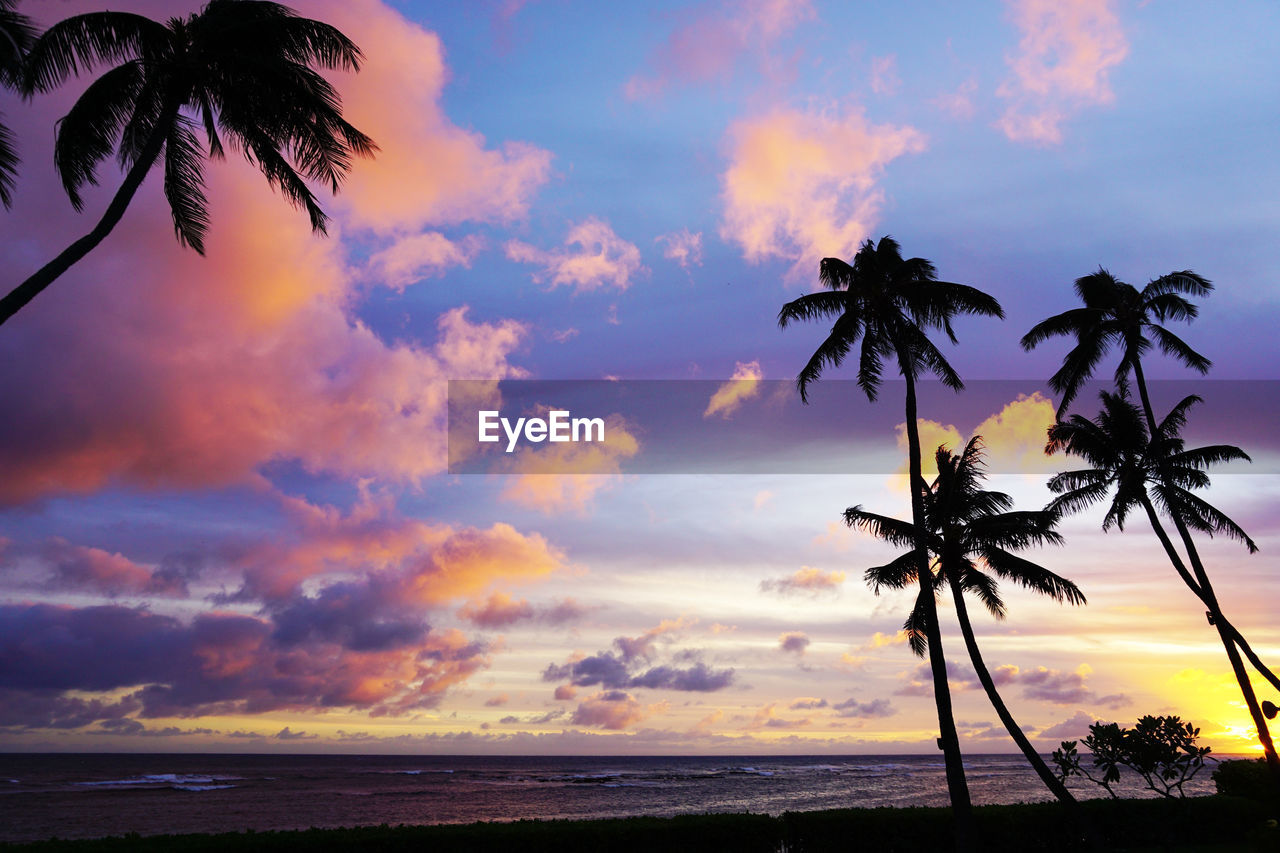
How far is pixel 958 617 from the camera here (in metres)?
21.9

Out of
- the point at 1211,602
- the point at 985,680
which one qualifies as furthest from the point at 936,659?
the point at 1211,602

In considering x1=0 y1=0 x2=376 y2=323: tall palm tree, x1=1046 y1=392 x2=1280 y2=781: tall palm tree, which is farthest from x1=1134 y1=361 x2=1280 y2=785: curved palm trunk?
x1=0 y1=0 x2=376 y2=323: tall palm tree

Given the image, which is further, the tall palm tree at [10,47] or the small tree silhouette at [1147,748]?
the small tree silhouette at [1147,748]

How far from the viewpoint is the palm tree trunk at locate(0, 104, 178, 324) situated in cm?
1200

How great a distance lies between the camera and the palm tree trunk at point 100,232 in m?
12.0

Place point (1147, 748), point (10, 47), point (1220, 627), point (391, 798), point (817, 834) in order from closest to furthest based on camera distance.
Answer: point (10, 47), point (817, 834), point (1147, 748), point (1220, 627), point (391, 798)

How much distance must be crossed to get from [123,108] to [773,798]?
58585mm

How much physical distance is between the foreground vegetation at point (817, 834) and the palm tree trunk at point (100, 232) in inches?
410

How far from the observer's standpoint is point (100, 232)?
13.3 m

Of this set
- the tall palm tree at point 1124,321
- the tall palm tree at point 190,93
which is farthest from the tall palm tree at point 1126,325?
the tall palm tree at point 190,93

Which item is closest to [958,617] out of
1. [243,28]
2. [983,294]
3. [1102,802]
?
[1102,802]

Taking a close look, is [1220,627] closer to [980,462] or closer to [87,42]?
[980,462]

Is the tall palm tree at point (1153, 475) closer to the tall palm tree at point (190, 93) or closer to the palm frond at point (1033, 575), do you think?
the palm frond at point (1033, 575)

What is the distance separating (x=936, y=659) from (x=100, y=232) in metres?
20.3
